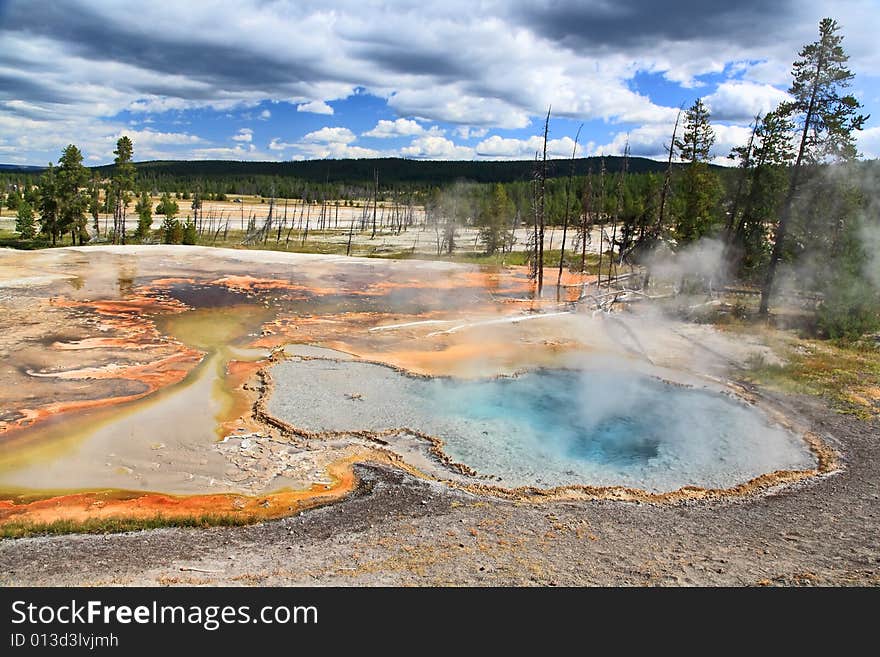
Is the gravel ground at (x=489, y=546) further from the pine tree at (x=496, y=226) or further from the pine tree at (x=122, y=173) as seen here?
the pine tree at (x=122, y=173)

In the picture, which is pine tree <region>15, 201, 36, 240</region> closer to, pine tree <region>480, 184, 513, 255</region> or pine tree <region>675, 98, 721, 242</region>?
pine tree <region>480, 184, 513, 255</region>

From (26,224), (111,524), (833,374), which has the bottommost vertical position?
(111,524)

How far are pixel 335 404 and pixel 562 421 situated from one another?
5258 mm

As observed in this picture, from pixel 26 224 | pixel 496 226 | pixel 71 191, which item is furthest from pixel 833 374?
pixel 26 224

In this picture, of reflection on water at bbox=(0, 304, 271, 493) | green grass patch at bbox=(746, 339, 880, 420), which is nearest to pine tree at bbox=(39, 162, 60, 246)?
reflection on water at bbox=(0, 304, 271, 493)

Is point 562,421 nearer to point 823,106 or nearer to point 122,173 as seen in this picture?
point 823,106

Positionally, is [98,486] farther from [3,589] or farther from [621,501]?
[621,501]

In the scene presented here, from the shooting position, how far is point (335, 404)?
14.2m

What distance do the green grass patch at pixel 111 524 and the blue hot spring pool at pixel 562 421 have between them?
12.7ft

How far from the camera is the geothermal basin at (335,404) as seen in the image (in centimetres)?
1081

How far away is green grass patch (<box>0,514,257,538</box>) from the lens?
8531 mm

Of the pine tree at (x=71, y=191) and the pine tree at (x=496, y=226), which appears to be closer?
the pine tree at (x=71, y=191)

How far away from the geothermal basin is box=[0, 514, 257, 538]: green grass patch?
39 cm

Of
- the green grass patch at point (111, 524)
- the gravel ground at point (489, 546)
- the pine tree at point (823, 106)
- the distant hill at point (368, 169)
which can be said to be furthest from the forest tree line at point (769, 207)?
the distant hill at point (368, 169)
